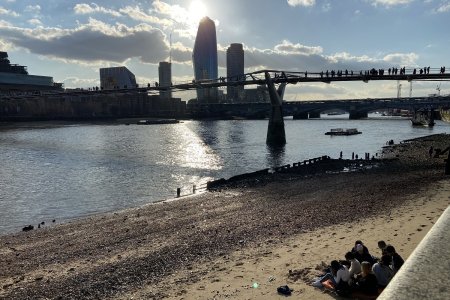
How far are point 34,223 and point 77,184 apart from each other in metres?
17.5

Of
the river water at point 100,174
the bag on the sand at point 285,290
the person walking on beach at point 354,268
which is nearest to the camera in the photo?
the person walking on beach at point 354,268

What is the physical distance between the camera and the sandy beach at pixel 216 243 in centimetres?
1450

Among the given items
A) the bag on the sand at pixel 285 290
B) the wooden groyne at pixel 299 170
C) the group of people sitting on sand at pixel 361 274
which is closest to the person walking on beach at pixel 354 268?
the group of people sitting on sand at pixel 361 274

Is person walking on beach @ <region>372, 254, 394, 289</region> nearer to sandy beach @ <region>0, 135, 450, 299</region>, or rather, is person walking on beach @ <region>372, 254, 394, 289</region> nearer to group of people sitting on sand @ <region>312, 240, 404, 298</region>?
group of people sitting on sand @ <region>312, 240, 404, 298</region>

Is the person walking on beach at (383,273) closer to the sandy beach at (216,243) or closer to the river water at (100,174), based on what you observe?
the sandy beach at (216,243)

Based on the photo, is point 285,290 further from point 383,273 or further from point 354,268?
point 383,273

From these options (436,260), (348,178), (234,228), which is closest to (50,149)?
(348,178)

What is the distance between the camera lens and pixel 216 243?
64.3 ft

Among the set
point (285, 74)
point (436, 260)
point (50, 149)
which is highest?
point (285, 74)

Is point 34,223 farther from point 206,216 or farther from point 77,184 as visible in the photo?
point 77,184

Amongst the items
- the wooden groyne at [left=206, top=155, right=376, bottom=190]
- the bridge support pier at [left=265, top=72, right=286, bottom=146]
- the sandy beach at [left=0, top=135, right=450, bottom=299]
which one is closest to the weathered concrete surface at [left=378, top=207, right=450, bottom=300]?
the sandy beach at [left=0, top=135, right=450, bottom=299]

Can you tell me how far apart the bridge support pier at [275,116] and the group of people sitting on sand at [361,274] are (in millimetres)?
76277

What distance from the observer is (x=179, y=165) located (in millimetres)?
62094

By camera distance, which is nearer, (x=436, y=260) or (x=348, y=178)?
(x=436, y=260)
